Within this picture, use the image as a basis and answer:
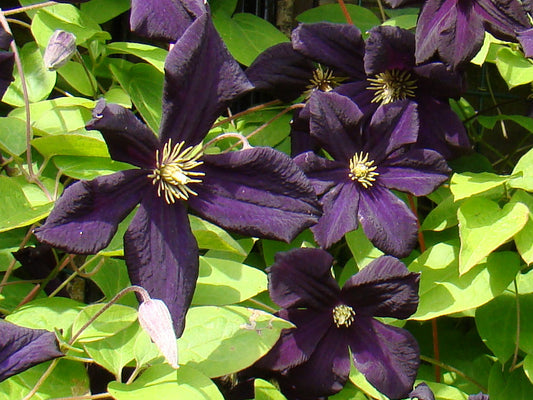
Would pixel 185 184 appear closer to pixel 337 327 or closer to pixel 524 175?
pixel 337 327

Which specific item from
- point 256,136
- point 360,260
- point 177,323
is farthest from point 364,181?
point 177,323

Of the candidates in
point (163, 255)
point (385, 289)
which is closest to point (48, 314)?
point (163, 255)

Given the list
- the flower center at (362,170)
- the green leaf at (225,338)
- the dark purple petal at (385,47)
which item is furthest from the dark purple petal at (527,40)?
the green leaf at (225,338)

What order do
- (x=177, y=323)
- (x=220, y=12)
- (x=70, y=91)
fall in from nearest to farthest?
(x=177, y=323)
(x=70, y=91)
(x=220, y=12)

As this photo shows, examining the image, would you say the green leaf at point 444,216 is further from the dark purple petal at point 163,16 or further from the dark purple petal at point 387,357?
the dark purple petal at point 163,16

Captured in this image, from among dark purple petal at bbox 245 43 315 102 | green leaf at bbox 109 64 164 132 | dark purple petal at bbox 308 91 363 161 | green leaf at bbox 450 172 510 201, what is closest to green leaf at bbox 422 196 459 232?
green leaf at bbox 450 172 510 201

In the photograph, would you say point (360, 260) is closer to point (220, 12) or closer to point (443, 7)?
point (443, 7)

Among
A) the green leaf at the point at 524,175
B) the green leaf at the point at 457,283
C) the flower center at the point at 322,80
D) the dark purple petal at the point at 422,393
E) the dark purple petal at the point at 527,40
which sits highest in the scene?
the dark purple petal at the point at 527,40
